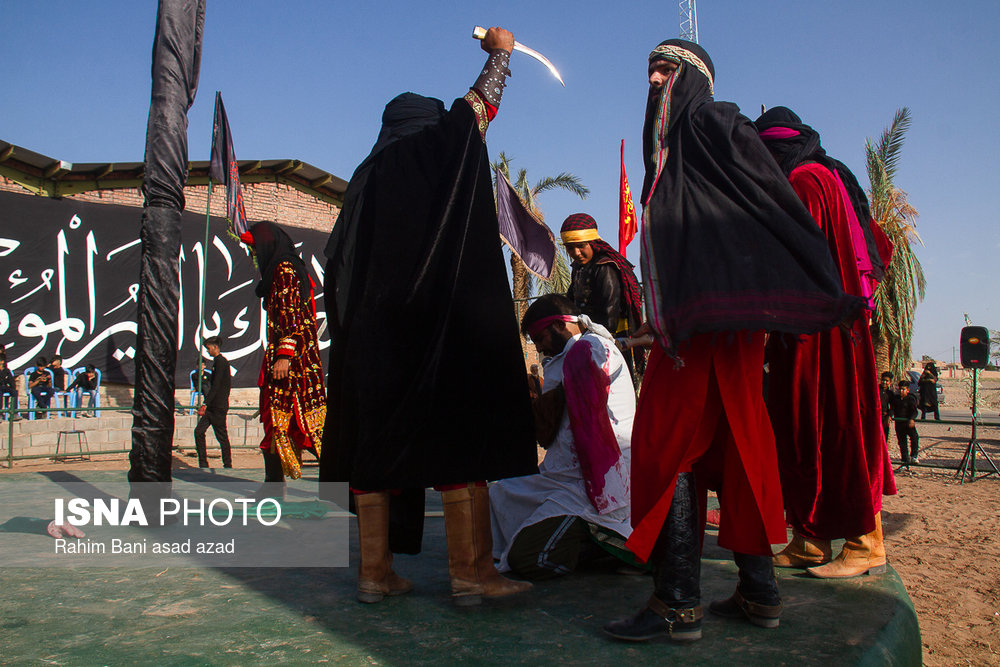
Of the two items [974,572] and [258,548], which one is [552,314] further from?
[974,572]

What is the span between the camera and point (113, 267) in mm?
14461

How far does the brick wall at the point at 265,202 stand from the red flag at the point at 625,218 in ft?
39.2

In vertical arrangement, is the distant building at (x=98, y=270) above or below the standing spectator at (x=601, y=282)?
above

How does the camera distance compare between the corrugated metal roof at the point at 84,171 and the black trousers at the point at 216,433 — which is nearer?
the black trousers at the point at 216,433

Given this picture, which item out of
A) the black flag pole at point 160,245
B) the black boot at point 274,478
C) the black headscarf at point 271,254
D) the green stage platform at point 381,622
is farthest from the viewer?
the black boot at point 274,478

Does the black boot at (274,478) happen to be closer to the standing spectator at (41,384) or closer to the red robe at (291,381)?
the red robe at (291,381)

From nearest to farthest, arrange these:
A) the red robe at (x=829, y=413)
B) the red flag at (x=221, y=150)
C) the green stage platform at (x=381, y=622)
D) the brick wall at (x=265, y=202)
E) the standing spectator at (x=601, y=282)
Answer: the green stage platform at (x=381, y=622), the red robe at (x=829, y=413), the standing spectator at (x=601, y=282), the red flag at (x=221, y=150), the brick wall at (x=265, y=202)

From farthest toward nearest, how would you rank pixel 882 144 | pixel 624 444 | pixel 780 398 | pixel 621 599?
pixel 882 144 < pixel 624 444 < pixel 780 398 < pixel 621 599

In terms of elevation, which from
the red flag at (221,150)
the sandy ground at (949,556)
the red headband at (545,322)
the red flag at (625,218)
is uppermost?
the red flag at (221,150)

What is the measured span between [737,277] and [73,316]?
1496 centimetres

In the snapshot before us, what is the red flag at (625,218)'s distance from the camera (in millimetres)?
8484

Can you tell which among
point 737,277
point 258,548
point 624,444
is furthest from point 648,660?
point 258,548

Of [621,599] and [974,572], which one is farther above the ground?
[621,599]

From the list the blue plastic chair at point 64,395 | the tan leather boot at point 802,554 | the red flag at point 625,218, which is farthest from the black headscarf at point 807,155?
A: the blue plastic chair at point 64,395
